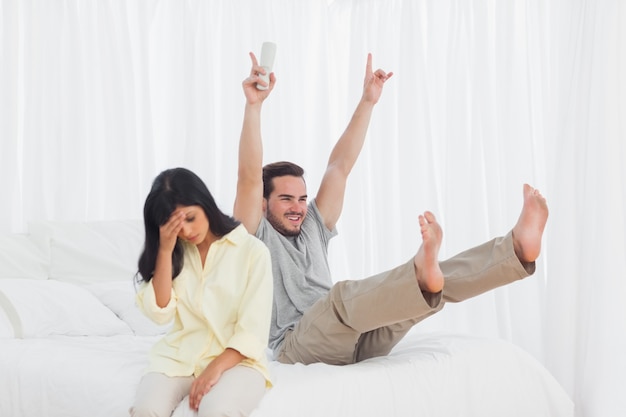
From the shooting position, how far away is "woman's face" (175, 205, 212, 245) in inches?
76.7

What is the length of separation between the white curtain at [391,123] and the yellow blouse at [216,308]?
1.65 metres

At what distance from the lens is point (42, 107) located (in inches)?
137

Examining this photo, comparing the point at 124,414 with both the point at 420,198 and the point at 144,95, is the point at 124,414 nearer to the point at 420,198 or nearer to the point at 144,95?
the point at 144,95

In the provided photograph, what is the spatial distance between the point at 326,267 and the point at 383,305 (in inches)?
25.7

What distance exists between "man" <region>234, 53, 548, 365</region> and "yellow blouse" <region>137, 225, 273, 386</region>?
→ 29cm

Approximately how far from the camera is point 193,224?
196cm

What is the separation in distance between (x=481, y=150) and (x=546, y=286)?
0.75 m

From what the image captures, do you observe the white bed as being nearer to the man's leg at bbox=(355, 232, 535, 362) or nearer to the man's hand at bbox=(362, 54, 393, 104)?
the man's leg at bbox=(355, 232, 535, 362)

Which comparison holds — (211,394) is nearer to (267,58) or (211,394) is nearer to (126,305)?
(267,58)

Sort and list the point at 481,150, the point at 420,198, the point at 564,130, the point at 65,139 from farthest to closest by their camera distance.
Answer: the point at 420,198 → the point at 481,150 → the point at 65,139 → the point at 564,130

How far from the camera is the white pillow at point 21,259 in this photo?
9.70 feet

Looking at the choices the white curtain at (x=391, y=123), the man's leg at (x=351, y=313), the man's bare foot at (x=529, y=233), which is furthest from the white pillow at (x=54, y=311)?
the man's bare foot at (x=529, y=233)

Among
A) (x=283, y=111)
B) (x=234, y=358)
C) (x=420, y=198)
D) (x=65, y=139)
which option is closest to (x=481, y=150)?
(x=420, y=198)

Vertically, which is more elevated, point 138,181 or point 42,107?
point 42,107
